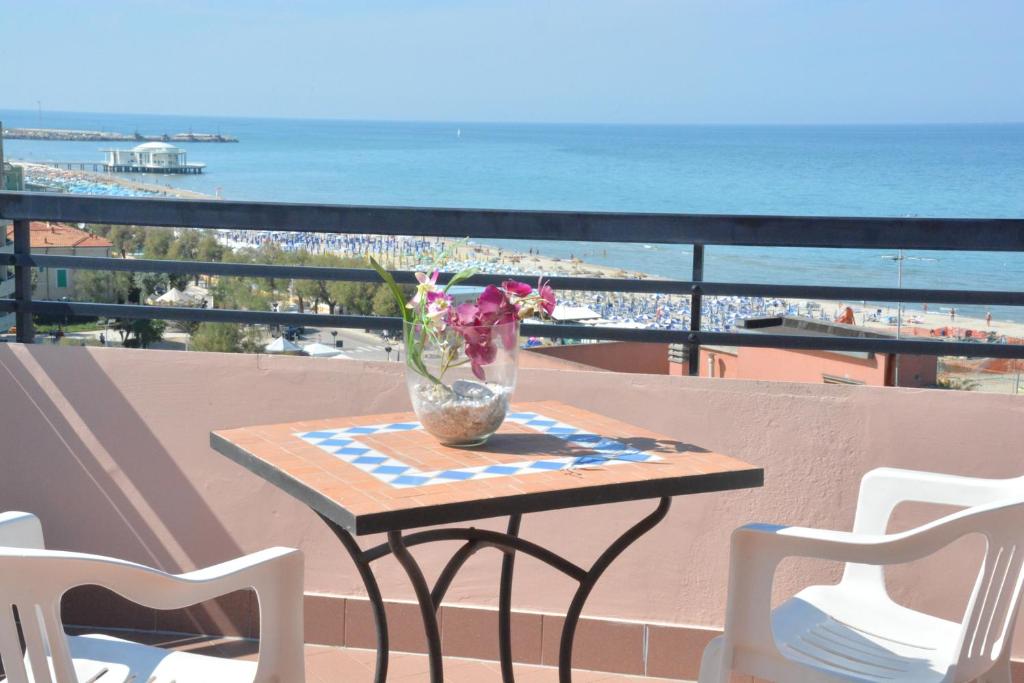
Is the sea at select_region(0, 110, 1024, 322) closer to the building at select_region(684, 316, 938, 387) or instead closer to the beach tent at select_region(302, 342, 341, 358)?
the building at select_region(684, 316, 938, 387)

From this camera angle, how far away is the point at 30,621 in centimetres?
143

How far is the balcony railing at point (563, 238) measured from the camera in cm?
260

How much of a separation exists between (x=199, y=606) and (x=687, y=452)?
166 cm

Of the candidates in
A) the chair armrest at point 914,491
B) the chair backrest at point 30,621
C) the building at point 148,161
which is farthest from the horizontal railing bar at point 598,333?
the building at point 148,161

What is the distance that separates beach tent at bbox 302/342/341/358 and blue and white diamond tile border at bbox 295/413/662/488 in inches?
40.0

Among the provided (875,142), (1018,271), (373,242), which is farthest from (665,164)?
(373,242)

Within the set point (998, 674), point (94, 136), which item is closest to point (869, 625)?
point (998, 674)

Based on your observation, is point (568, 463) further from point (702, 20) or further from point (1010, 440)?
point (702, 20)

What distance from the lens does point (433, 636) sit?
5.98 ft

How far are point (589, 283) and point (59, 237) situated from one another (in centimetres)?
152

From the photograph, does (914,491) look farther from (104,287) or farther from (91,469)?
(104,287)

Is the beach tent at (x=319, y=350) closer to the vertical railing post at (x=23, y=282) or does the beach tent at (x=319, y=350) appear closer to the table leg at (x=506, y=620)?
the vertical railing post at (x=23, y=282)

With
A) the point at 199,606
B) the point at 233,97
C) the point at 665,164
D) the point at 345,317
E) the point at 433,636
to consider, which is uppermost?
the point at 233,97

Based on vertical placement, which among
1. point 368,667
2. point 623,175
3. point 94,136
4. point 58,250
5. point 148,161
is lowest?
A: point 368,667
